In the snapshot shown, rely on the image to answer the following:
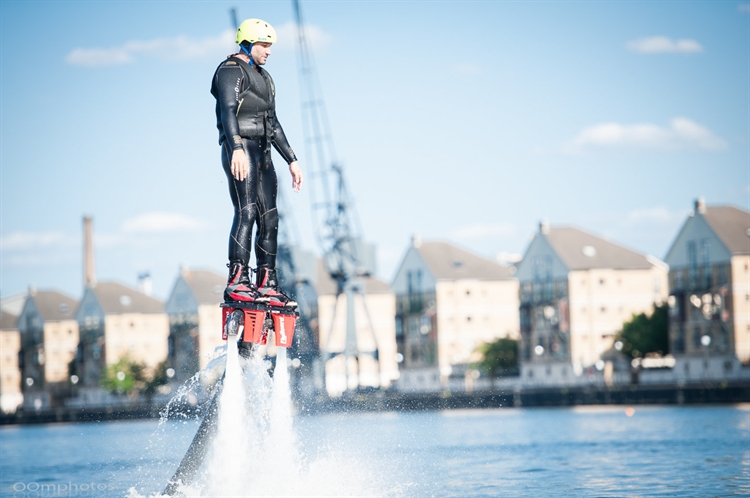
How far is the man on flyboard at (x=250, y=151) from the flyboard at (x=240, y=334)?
12 cm

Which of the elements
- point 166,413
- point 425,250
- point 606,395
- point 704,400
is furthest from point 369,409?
point 166,413

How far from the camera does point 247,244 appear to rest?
1767 cm

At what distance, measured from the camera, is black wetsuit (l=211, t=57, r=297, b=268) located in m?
17.3

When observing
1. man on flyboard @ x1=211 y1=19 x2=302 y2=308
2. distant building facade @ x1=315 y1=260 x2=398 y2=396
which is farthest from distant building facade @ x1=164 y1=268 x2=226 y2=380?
man on flyboard @ x1=211 y1=19 x2=302 y2=308

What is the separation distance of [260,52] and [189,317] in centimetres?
17408

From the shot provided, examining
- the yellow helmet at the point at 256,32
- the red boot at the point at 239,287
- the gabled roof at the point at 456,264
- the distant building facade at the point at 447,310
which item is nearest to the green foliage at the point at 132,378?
the distant building facade at the point at 447,310

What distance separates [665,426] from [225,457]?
174 feet

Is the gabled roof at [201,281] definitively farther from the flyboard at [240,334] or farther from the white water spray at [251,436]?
the flyboard at [240,334]

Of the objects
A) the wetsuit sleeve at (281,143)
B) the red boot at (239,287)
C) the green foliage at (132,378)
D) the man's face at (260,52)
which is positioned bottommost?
the green foliage at (132,378)

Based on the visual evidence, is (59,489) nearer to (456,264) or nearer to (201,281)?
(456,264)

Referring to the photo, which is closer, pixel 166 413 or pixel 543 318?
pixel 166 413

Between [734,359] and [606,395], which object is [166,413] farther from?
[734,359]

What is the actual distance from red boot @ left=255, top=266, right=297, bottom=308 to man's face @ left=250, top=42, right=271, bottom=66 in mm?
2967

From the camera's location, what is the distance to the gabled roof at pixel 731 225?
127 metres
